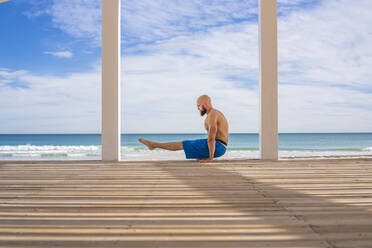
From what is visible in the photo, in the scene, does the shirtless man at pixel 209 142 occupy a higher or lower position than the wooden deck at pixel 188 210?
higher

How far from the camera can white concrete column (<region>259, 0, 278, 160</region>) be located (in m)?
3.11

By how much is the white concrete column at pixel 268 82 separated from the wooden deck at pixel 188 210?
1.10 m

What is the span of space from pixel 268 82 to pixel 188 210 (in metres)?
2.37

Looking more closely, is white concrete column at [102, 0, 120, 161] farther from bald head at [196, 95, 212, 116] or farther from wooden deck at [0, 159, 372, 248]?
wooden deck at [0, 159, 372, 248]

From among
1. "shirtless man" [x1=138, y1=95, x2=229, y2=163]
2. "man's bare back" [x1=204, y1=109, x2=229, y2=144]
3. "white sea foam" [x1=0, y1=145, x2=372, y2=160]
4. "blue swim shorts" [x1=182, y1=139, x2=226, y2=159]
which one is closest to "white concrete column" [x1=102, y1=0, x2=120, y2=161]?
"shirtless man" [x1=138, y1=95, x2=229, y2=163]

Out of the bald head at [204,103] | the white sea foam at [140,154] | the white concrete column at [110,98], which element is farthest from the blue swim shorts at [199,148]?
the white sea foam at [140,154]

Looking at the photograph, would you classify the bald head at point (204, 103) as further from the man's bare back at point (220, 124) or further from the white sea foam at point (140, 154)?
the white sea foam at point (140, 154)

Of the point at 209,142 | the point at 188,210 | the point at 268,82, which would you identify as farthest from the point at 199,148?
the point at 188,210

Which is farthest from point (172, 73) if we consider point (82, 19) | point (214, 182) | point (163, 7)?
point (214, 182)

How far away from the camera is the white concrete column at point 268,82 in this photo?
10.2 feet

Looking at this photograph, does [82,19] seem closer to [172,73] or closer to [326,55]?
[172,73]

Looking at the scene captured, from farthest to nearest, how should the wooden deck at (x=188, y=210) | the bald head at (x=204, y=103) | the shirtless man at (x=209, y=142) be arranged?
the bald head at (x=204, y=103)
the shirtless man at (x=209, y=142)
the wooden deck at (x=188, y=210)

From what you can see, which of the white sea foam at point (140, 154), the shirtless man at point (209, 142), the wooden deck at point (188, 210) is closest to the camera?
the wooden deck at point (188, 210)

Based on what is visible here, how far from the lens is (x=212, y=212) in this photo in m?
1.11
